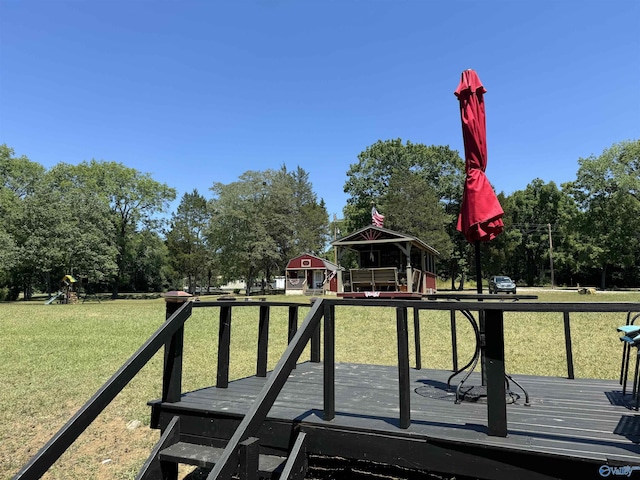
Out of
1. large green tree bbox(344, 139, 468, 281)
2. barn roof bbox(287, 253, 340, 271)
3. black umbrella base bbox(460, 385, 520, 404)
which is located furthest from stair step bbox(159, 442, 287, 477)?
large green tree bbox(344, 139, 468, 281)

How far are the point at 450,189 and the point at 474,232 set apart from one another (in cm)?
4293

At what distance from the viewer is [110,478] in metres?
3.64

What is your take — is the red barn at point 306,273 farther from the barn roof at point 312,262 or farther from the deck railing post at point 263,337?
the deck railing post at point 263,337

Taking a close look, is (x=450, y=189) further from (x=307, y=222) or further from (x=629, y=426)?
(x=629, y=426)

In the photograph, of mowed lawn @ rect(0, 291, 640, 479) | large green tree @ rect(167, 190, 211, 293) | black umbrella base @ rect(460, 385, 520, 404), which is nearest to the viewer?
black umbrella base @ rect(460, 385, 520, 404)

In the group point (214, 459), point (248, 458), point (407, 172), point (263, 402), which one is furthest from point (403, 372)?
point (407, 172)

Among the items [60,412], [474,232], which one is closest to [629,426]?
[474,232]

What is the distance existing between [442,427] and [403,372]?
1.34 ft

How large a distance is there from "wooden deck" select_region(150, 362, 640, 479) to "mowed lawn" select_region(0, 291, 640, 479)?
132 cm

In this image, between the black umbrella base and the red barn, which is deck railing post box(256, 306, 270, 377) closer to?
the black umbrella base

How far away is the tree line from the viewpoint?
2944 cm

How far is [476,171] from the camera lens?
370 cm

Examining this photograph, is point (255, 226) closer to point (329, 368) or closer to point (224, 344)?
point (224, 344)

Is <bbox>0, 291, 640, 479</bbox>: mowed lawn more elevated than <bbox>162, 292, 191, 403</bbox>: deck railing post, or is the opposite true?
<bbox>162, 292, 191, 403</bbox>: deck railing post
